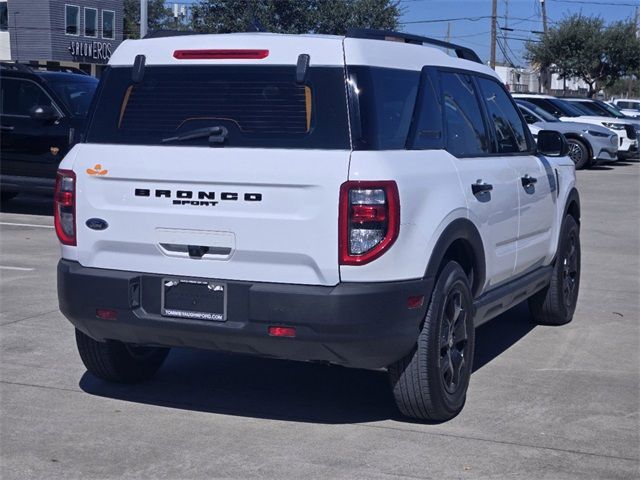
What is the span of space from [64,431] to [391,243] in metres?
1.99

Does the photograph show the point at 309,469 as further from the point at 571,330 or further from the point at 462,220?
the point at 571,330

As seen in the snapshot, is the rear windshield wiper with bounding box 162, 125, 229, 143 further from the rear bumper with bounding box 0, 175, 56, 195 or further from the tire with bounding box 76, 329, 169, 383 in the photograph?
the rear bumper with bounding box 0, 175, 56, 195

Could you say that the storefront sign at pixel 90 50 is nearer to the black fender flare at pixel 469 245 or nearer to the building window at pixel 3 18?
the building window at pixel 3 18

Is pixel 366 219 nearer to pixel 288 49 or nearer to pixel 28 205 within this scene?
pixel 288 49

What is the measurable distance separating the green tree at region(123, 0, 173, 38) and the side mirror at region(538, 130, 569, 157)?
70.9 meters

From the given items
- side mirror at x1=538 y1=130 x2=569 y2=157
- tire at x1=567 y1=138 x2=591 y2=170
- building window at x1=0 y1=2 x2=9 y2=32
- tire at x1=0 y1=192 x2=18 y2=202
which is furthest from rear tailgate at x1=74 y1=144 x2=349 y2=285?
building window at x1=0 y1=2 x2=9 y2=32

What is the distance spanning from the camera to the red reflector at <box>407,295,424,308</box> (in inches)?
210

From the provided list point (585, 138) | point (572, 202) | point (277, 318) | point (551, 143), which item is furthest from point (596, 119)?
point (277, 318)

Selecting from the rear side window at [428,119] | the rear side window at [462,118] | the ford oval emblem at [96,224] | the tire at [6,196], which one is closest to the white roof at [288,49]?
the rear side window at [428,119]

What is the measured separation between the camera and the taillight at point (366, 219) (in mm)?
5086

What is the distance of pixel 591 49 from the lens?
169ft

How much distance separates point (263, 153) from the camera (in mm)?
5293

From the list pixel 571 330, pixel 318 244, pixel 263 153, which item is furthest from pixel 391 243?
pixel 571 330

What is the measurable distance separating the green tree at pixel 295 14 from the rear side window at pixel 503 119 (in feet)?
104
